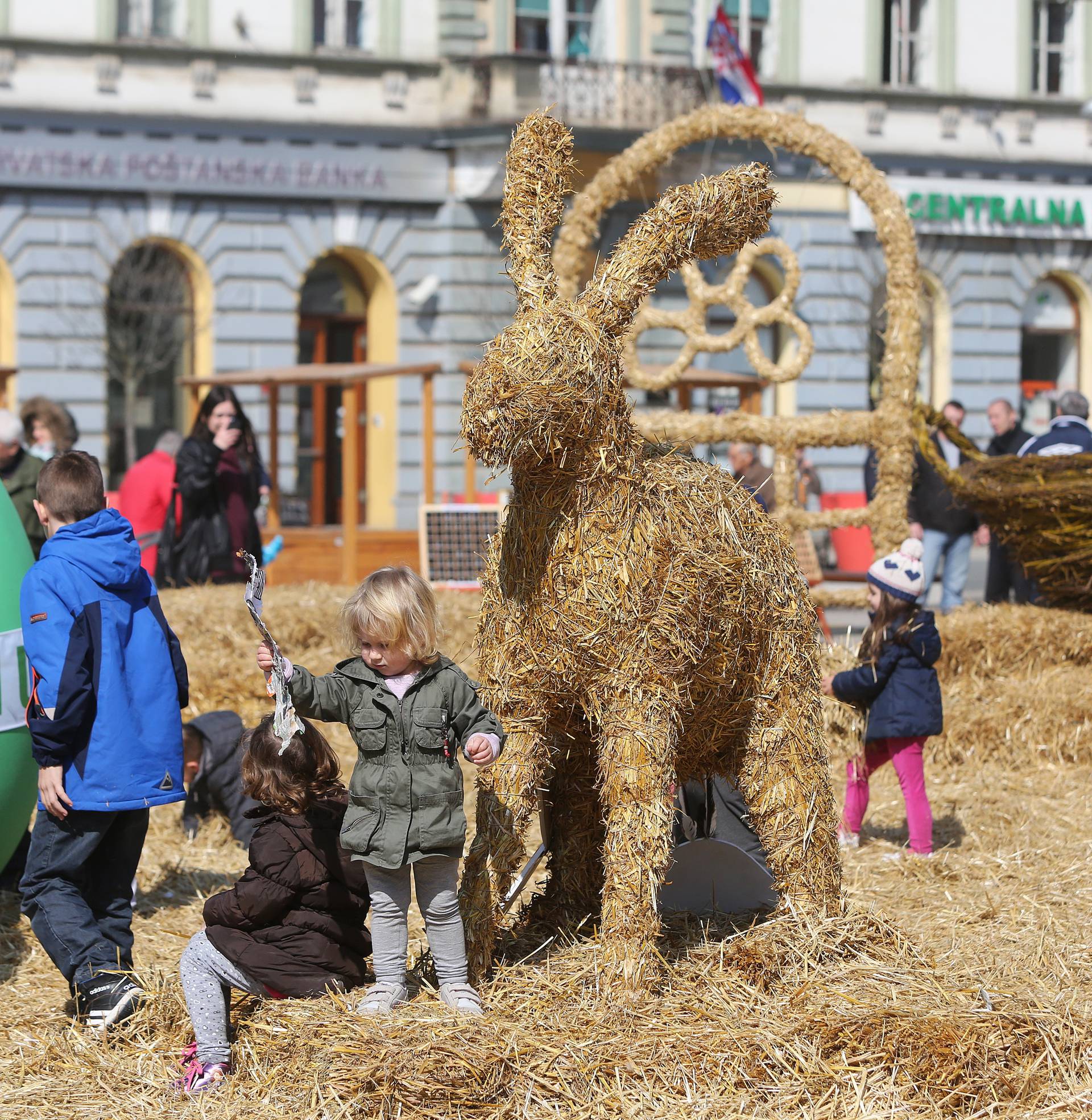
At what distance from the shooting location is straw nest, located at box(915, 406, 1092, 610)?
29.4 ft

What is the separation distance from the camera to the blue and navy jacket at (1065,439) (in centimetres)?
1041

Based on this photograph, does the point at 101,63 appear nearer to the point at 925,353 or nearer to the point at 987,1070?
the point at 925,353

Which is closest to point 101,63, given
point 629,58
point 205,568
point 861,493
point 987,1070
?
point 629,58

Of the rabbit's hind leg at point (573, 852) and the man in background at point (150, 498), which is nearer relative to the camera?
the rabbit's hind leg at point (573, 852)

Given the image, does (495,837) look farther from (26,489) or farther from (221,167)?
(221,167)

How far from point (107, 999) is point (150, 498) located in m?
5.17

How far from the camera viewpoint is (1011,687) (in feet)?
28.2

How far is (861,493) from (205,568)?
1389 centimetres

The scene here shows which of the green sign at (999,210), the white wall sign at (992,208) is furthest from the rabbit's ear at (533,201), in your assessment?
the green sign at (999,210)

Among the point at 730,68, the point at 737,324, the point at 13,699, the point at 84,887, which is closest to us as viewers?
the point at 84,887

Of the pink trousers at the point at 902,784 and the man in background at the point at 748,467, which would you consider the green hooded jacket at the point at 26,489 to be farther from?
the man in background at the point at 748,467

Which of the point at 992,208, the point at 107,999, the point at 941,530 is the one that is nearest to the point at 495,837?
the point at 107,999

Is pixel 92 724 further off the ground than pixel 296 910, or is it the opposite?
pixel 92 724

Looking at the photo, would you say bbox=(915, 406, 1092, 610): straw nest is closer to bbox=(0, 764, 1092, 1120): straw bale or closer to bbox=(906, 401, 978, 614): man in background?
bbox=(906, 401, 978, 614): man in background
